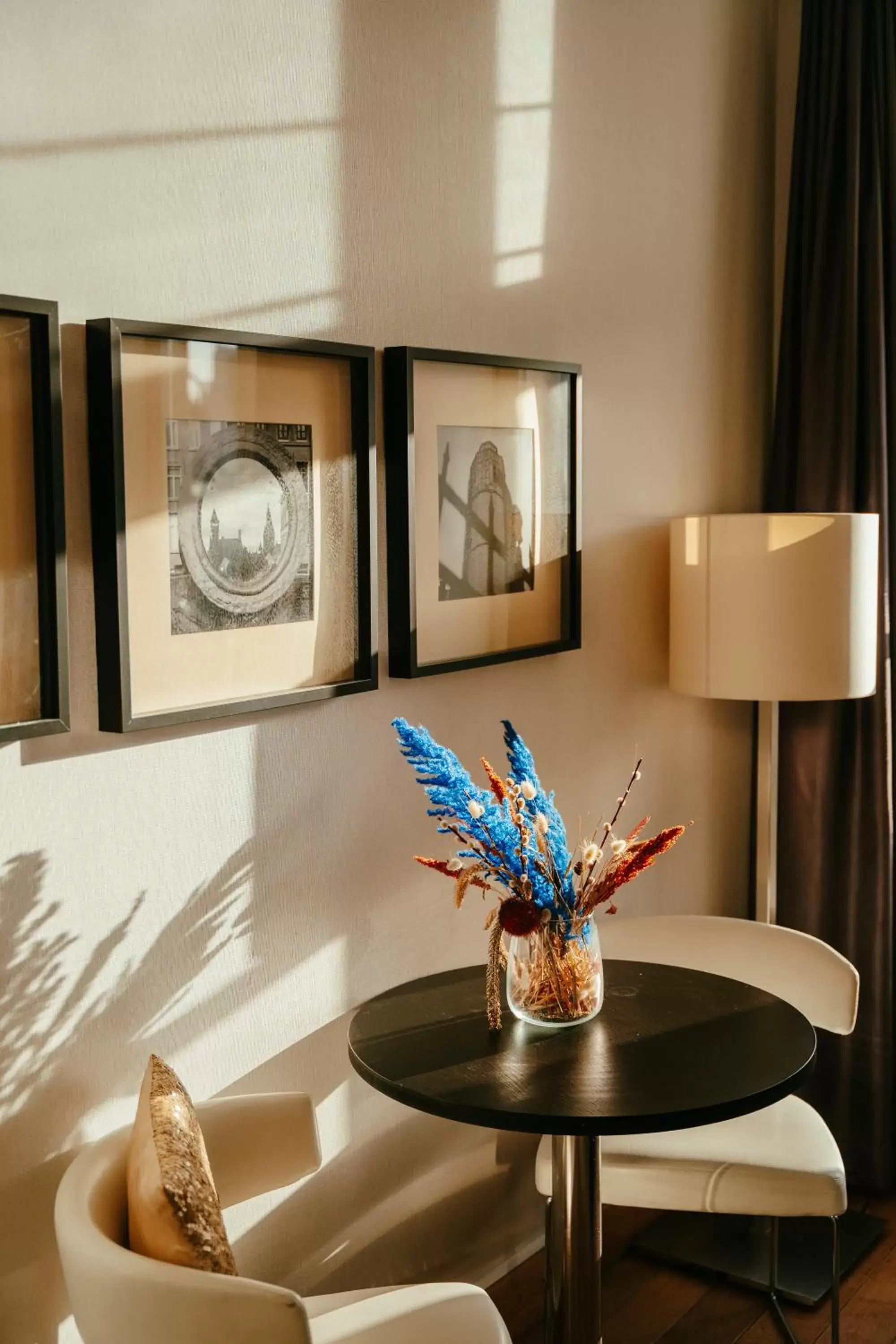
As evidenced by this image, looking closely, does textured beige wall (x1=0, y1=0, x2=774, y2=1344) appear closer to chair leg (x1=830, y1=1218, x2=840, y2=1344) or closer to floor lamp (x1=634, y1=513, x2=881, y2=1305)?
floor lamp (x1=634, y1=513, x2=881, y2=1305)

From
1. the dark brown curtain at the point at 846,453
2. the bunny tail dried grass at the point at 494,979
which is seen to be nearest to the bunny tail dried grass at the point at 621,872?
the bunny tail dried grass at the point at 494,979

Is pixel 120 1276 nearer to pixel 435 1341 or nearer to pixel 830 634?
pixel 435 1341

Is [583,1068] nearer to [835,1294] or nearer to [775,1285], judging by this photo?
[835,1294]

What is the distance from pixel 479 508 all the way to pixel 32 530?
947 millimetres

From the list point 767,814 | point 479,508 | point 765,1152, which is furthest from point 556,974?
point 767,814

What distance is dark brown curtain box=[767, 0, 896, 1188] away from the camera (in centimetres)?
294

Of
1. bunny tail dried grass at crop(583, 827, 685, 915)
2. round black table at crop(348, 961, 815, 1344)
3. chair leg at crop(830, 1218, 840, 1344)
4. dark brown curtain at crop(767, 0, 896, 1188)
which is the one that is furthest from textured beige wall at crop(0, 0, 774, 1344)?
chair leg at crop(830, 1218, 840, 1344)

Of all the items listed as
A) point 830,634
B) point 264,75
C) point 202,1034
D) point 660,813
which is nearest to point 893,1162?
point 660,813

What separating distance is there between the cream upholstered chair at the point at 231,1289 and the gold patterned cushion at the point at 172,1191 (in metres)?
0.04

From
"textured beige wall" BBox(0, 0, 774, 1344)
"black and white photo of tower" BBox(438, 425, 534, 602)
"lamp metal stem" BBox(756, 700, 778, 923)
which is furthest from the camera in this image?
"lamp metal stem" BBox(756, 700, 778, 923)

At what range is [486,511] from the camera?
240 centimetres

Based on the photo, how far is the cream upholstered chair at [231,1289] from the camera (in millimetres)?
1363

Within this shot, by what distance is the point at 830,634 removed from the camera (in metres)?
2.58

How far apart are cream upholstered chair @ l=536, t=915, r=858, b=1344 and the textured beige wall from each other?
38cm
